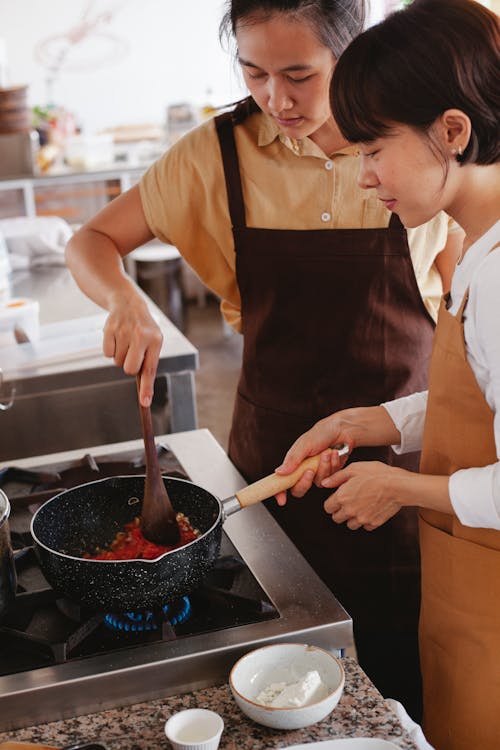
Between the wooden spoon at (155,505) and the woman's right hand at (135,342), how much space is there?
7 cm

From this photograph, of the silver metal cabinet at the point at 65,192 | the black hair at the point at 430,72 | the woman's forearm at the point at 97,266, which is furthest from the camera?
the silver metal cabinet at the point at 65,192

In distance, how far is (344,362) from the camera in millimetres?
1785

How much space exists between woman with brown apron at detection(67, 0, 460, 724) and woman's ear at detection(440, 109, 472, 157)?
55 centimetres

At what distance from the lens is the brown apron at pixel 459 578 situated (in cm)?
129

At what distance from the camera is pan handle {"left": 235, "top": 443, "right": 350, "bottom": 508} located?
1.32 m

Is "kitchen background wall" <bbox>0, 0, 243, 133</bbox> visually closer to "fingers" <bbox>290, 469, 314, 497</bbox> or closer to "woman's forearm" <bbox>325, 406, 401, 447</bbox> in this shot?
"woman's forearm" <bbox>325, 406, 401, 447</bbox>

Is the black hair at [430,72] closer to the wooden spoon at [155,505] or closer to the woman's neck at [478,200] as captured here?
the woman's neck at [478,200]

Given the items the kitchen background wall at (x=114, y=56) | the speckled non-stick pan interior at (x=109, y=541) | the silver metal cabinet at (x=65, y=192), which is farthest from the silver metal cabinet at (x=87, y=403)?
the kitchen background wall at (x=114, y=56)

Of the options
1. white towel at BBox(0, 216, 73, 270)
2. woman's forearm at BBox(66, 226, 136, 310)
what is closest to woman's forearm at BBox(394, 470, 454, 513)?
woman's forearm at BBox(66, 226, 136, 310)

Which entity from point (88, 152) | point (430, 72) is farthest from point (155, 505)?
point (88, 152)

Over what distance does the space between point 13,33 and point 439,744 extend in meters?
7.89

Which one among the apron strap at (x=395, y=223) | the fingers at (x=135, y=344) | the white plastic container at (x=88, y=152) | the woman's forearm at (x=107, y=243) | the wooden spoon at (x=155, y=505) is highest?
the apron strap at (x=395, y=223)

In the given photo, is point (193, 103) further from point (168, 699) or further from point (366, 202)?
point (168, 699)

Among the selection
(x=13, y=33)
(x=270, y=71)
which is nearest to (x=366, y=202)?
(x=270, y=71)
